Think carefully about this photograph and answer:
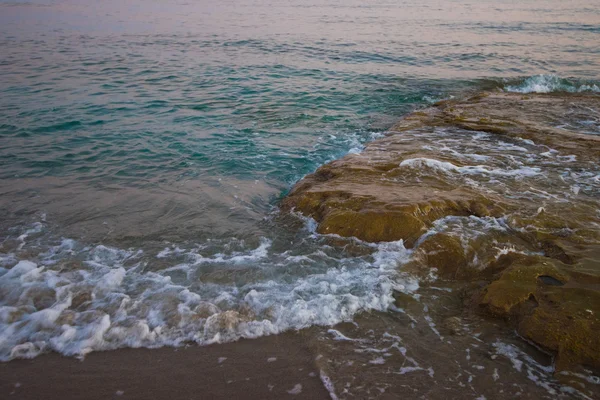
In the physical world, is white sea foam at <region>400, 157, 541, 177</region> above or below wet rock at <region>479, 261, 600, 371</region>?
above

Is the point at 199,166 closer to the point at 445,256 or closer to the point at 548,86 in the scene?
the point at 445,256

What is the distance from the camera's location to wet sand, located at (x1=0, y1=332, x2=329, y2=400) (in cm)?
336

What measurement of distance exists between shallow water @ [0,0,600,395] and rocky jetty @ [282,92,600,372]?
205mm

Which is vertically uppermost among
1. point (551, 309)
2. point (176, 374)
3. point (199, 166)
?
point (551, 309)

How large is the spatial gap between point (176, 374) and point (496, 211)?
433 cm

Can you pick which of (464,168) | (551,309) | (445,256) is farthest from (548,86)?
(551,309)

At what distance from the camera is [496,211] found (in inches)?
223

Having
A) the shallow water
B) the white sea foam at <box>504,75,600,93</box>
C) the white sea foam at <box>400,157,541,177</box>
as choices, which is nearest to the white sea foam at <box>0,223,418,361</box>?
the shallow water

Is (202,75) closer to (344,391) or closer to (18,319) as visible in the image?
(18,319)

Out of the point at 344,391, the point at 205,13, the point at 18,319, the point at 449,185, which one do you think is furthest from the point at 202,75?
the point at 205,13

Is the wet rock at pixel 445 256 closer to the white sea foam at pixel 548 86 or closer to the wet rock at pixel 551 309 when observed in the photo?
the wet rock at pixel 551 309

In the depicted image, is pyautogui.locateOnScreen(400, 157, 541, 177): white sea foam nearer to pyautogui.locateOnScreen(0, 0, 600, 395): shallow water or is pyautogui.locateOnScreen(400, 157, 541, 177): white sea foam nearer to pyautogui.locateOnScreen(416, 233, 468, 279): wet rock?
pyautogui.locateOnScreen(0, 0, 600, 395): shallow water

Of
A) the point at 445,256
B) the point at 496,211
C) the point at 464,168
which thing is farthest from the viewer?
the point at 464,168

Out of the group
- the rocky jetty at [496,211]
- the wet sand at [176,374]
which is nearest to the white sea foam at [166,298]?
the wet sand at [176,374]
